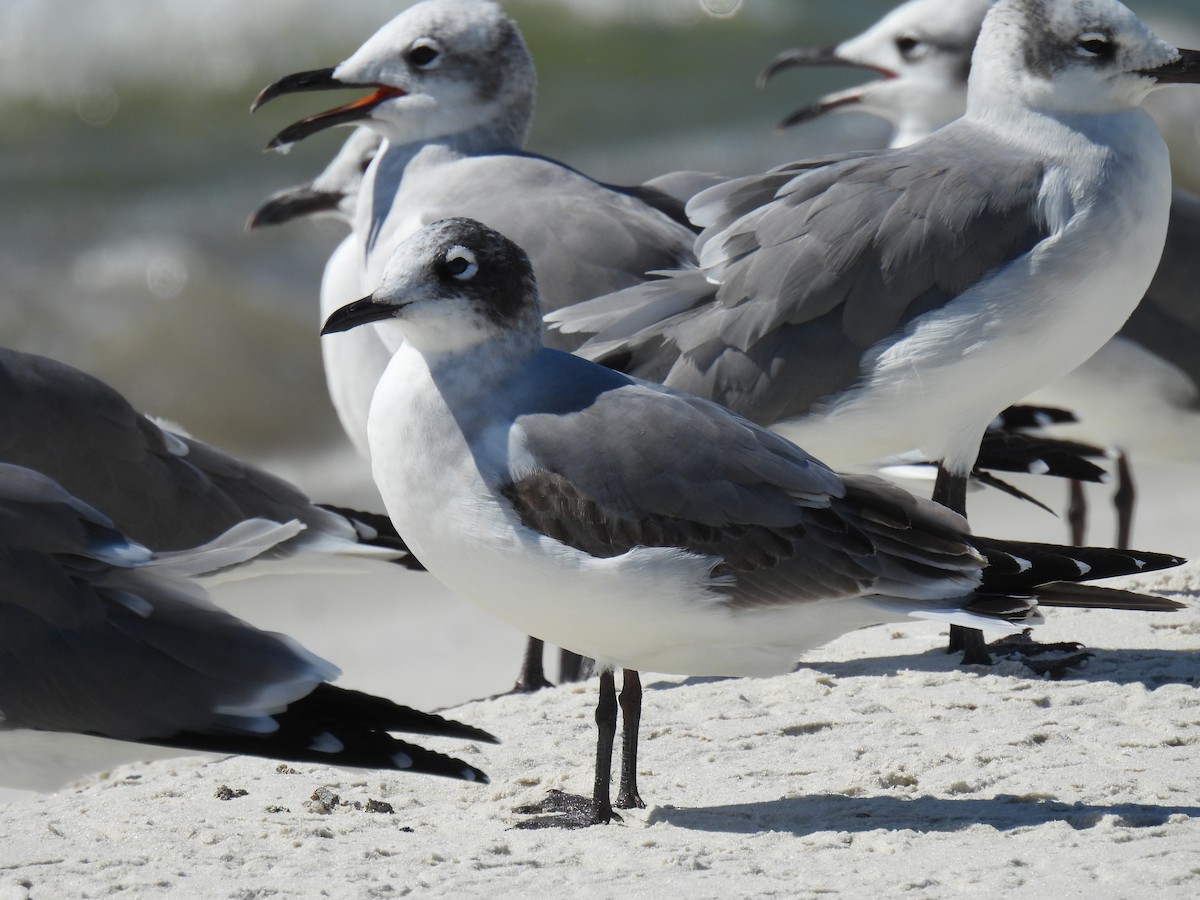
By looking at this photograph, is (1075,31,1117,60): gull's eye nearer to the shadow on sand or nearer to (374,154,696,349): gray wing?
(374,154,696,349): gray wing

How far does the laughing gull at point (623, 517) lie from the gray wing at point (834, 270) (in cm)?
97

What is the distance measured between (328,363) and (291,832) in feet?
10.6

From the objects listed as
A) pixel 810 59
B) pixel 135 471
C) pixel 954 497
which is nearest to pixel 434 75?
pixel 135 471

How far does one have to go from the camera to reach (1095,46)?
488 centimetres

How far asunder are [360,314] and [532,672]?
87.6 inches

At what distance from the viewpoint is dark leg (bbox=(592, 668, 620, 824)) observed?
3.76 m

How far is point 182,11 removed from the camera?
59.6ft

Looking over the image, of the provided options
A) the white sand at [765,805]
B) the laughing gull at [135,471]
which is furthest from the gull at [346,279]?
the white sand at [765,805]

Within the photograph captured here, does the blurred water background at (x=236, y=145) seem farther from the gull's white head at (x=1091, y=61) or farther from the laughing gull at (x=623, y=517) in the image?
the laughing gull at (x=623, y=517)

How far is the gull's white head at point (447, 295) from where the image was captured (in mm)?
3758

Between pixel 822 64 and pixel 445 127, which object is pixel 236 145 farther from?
pixel 445 127

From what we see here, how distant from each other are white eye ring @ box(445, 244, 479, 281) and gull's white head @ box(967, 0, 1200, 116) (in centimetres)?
194

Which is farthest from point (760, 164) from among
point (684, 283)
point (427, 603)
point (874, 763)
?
point (874, 763)

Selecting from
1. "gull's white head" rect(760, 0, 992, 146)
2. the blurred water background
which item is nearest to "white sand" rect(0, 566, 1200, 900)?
"gull's white head" rect(760, 0, 992, 146)
